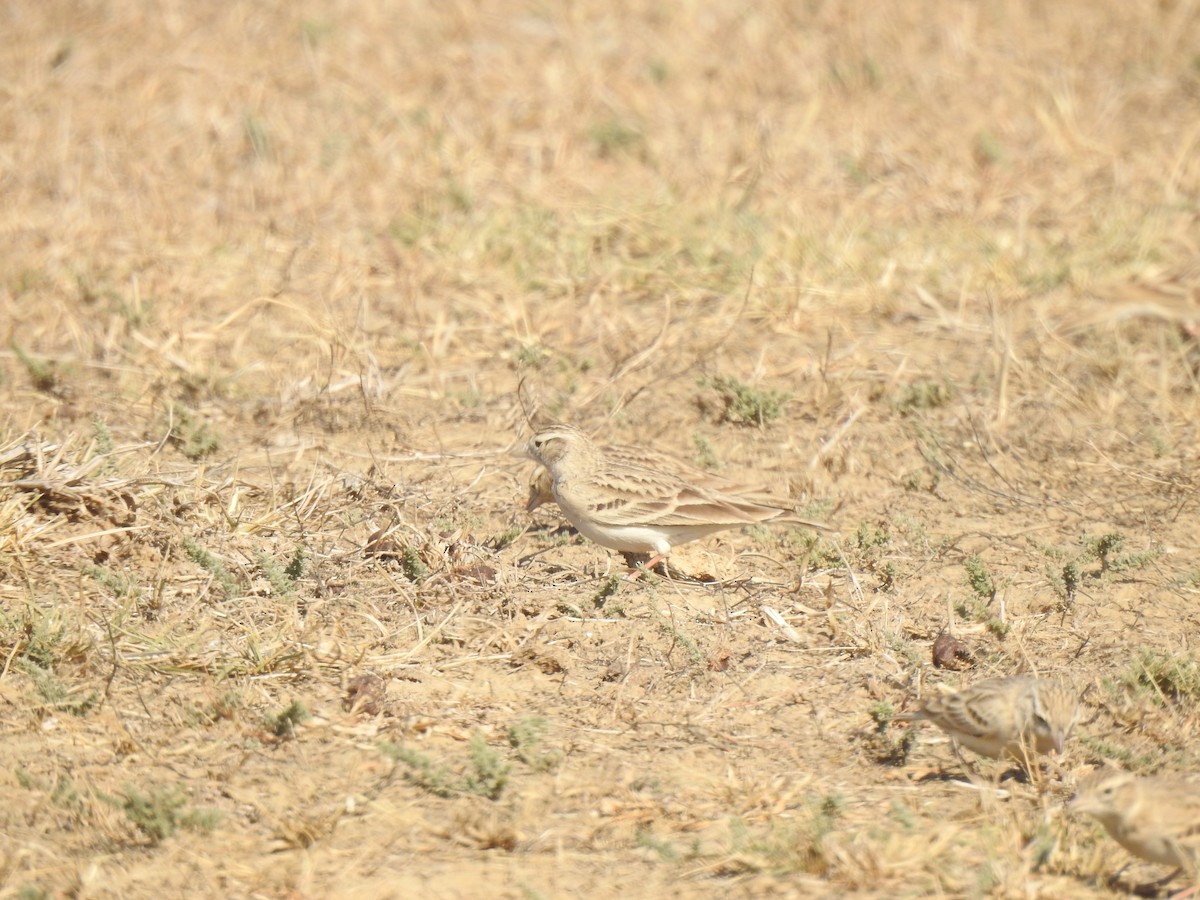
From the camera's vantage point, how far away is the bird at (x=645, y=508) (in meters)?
6.53

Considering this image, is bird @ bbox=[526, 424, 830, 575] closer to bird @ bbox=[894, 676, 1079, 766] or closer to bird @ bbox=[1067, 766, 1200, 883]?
bird @ bbox=[894, 676, 1079, 766]

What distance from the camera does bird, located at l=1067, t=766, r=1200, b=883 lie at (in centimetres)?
426

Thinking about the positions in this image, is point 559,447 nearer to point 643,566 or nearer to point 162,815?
point 643,566

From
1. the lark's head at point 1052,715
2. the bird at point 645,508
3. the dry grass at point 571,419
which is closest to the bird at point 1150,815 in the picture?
the dry grass at point 571,419

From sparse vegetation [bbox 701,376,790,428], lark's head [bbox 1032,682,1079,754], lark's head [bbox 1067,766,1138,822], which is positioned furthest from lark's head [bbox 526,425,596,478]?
lark's head [bbox 1067,766,1138,822]

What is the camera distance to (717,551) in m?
7.05

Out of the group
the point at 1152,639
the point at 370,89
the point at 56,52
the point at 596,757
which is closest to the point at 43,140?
the point at 56,52

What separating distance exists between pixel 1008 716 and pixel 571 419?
3.63 m

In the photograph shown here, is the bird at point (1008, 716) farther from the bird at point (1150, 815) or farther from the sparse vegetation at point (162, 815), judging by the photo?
the sparse vegetation at point (162, 815)

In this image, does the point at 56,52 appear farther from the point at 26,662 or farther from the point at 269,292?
the point at 26,662

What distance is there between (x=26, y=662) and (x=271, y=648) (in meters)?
0.84

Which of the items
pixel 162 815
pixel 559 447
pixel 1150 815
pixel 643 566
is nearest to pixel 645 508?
pixel 643 566

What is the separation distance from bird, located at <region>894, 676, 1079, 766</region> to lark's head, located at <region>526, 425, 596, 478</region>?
229 cm

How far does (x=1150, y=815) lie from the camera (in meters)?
4.28
